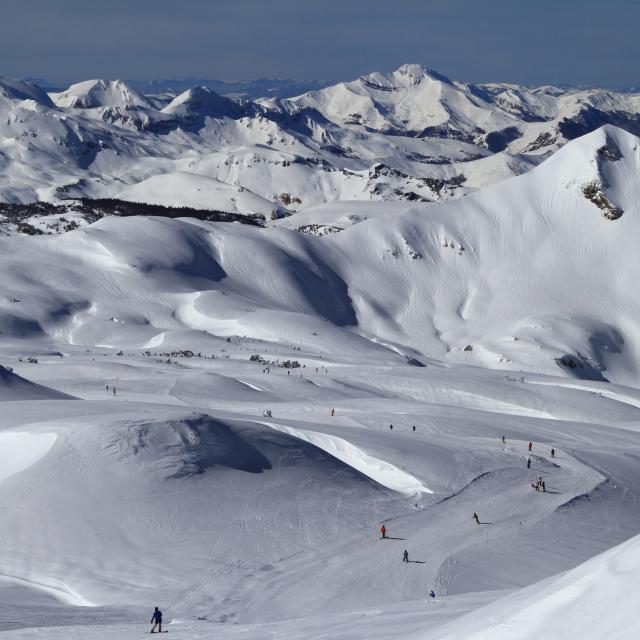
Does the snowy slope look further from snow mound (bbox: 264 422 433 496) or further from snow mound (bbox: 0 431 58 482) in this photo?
snow mound (bbox: 0 431 58 482)

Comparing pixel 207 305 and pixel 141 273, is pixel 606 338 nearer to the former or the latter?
pixel 207 305

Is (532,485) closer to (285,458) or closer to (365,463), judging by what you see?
(365,463)

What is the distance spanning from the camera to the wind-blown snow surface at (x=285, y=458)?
28.4 meters

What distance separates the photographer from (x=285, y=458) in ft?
138

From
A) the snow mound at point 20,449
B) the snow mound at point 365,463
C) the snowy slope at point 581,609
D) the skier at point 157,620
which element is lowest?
the snow mound at point 365,463

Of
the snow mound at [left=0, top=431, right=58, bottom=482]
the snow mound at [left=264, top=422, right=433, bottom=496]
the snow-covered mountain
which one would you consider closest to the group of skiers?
Result: the snow-covered mountain

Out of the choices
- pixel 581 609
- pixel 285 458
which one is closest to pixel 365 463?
pixel 285 458

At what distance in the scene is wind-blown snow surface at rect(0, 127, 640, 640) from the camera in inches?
1117

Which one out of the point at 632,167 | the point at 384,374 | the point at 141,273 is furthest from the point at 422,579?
the point at 632,167

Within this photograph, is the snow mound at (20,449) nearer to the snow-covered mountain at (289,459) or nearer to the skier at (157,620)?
the snow-covered mountain at (289,459)

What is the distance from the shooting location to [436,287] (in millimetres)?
136500

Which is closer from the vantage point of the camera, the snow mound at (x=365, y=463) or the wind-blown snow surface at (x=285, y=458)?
the wind-blown snow surface at (x=285, y=458)

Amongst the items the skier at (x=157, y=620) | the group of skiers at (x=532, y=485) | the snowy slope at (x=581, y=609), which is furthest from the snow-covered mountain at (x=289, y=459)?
the skier at (x=157, y=620)

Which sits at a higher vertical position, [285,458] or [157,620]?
[157,620]
